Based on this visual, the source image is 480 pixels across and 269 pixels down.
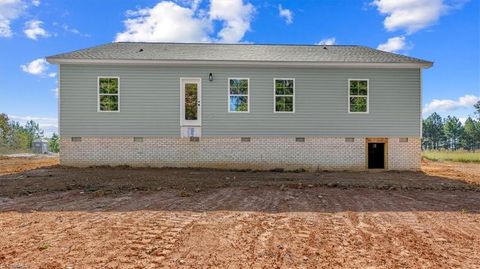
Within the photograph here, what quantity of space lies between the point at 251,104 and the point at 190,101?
7.96ft

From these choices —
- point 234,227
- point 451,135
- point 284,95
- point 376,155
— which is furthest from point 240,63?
point 451,135

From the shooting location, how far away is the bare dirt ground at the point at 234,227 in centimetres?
363

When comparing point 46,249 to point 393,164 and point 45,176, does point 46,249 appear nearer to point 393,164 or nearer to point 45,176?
point 45,176

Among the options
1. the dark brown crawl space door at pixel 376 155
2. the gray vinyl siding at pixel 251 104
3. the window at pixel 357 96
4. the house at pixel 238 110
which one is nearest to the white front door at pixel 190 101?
the house at pixel 238 110

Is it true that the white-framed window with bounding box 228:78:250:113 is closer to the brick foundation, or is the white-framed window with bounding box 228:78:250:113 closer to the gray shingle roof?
the gray shingle roof

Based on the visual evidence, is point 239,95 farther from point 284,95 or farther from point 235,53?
point 235,53

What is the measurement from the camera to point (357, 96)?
44.5 ft

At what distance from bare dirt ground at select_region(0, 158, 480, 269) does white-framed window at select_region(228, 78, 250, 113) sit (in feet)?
17.6

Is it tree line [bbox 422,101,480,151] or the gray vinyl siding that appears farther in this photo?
tree line [bbox 422,101,480,151]

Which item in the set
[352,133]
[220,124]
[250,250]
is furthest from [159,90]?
[250,250]

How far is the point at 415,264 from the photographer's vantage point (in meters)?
3.54

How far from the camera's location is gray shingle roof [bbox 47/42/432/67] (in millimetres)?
13281

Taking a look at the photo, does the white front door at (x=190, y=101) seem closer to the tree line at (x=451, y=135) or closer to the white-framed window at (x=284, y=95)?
the white-framed window at (x=284, y=95)

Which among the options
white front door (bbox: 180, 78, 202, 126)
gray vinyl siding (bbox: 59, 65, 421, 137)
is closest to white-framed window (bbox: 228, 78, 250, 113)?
gray vinyl siding (bbox: 59, 65, 421, 137)
